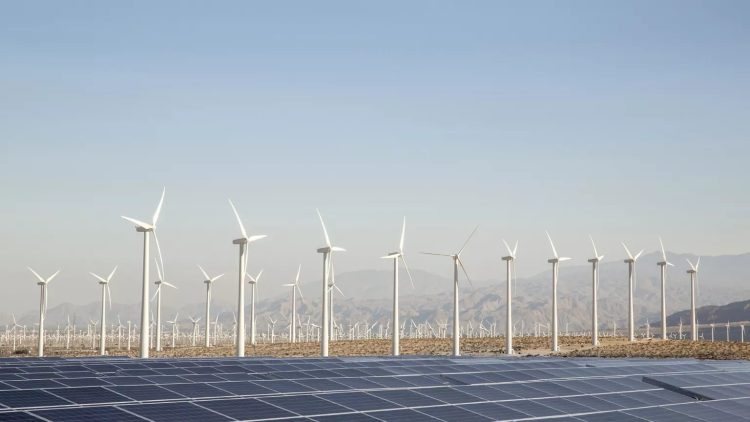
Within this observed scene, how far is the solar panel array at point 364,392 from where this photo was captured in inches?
1164

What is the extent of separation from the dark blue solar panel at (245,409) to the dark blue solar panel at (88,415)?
3074mm

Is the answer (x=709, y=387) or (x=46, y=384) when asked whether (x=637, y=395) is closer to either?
(x=709, y=387)

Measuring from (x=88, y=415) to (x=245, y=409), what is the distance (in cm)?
515

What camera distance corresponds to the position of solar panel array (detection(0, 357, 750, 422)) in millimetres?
29553

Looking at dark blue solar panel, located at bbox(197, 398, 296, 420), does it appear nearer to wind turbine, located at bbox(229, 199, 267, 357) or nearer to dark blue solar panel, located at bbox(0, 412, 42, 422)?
dark blue solar panel, located at bbox(0, 412, 42, 422)

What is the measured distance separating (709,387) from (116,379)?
28.5 metres

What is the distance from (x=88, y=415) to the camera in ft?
88.3

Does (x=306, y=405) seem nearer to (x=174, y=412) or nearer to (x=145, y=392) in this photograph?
(x=174, y=412)

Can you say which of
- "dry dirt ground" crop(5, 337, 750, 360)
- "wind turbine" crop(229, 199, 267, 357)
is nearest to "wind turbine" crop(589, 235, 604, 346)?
"dry dirt ground" crop(5, 337, 750, 360)

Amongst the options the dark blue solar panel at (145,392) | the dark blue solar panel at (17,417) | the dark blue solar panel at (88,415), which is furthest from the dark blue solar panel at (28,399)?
the dark blue solar panel at (145,392)

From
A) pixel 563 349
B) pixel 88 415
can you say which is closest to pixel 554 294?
pixel 563 349

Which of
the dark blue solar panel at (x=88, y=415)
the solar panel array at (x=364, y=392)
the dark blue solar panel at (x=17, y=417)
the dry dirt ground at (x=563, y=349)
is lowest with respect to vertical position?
the dry dirt ground at (x=563, y=349)

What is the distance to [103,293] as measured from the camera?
125375 millimetres

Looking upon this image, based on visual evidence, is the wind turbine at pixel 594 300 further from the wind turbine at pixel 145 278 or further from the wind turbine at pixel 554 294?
the wind turbine at pixel 145 278
